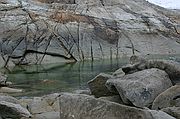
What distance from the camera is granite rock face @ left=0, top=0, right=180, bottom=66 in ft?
116

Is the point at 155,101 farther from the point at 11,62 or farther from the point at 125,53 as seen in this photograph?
the point at 125,53

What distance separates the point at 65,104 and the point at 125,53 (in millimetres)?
31719

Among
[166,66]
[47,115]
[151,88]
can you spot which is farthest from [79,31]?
[151,88]

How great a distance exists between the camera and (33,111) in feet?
39.3

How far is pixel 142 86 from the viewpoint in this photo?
34.1 ft

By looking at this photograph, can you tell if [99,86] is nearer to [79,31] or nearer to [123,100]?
[123,100]

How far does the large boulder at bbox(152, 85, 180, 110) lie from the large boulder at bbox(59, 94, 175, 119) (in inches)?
104

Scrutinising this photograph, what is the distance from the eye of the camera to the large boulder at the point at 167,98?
9.99 m

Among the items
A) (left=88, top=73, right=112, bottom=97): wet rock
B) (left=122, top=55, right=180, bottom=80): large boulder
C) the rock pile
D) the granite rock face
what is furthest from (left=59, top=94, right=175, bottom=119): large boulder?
the granite rock face

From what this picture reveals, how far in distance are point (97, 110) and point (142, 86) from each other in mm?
3520

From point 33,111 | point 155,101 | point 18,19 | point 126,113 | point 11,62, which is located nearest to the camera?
point 126,113

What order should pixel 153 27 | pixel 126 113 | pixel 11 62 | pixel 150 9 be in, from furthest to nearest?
1. pixel 150 9
2. pixel 153 27
3. pixel 11 62
4. pixel 126 113

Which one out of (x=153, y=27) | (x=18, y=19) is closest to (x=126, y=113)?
(x=18, y=19)

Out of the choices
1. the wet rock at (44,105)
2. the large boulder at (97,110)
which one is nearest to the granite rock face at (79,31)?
the wet rock at (44,105)
